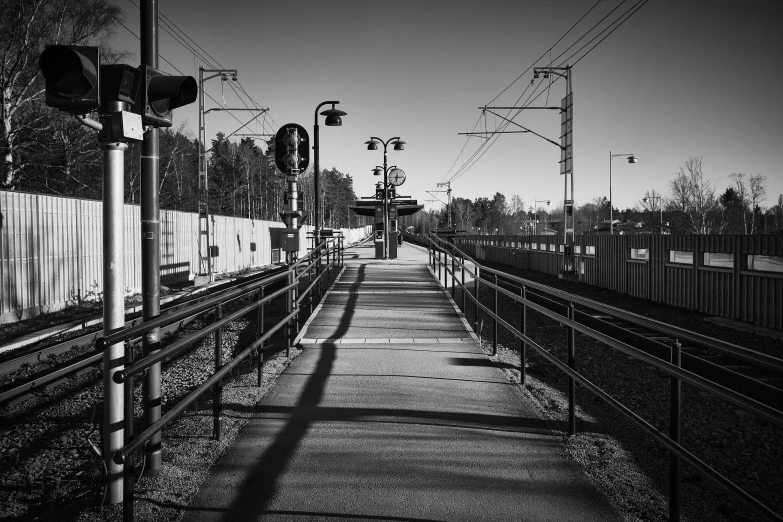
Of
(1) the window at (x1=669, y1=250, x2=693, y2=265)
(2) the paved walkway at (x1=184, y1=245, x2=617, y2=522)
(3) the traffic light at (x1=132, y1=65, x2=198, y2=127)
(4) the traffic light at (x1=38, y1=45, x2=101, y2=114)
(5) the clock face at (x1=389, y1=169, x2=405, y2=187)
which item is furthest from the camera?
(5) the clock face at (x1=389, y1=169, x2=405, y2=187)

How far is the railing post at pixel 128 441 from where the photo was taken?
2.82 metres

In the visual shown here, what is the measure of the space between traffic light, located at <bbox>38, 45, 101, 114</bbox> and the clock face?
24.0 meters

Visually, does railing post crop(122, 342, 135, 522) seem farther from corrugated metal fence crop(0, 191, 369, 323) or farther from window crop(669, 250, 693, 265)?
window crop(669, 250, 693, 265)

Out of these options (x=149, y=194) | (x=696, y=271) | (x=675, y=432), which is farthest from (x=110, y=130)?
(x=696, y=271)

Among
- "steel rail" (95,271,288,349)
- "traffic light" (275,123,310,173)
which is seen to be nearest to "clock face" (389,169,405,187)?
"traffic light" (275,123,310,173)

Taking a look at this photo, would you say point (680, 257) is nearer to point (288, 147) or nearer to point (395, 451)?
point (288, 147)

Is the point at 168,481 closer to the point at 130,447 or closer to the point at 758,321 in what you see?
the point at 130,447

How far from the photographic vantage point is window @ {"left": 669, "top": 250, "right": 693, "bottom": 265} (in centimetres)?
1567

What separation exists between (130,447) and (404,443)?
202 cm

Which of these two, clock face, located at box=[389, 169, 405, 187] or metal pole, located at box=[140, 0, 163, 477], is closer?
metal pole, located at box=[140, 0, 163, 477]

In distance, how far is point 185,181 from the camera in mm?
66562

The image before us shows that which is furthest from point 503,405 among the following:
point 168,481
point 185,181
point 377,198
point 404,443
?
point 185,181

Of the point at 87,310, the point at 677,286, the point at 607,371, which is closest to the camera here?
the point at 607,371

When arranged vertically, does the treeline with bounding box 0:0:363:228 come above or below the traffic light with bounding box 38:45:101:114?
above
